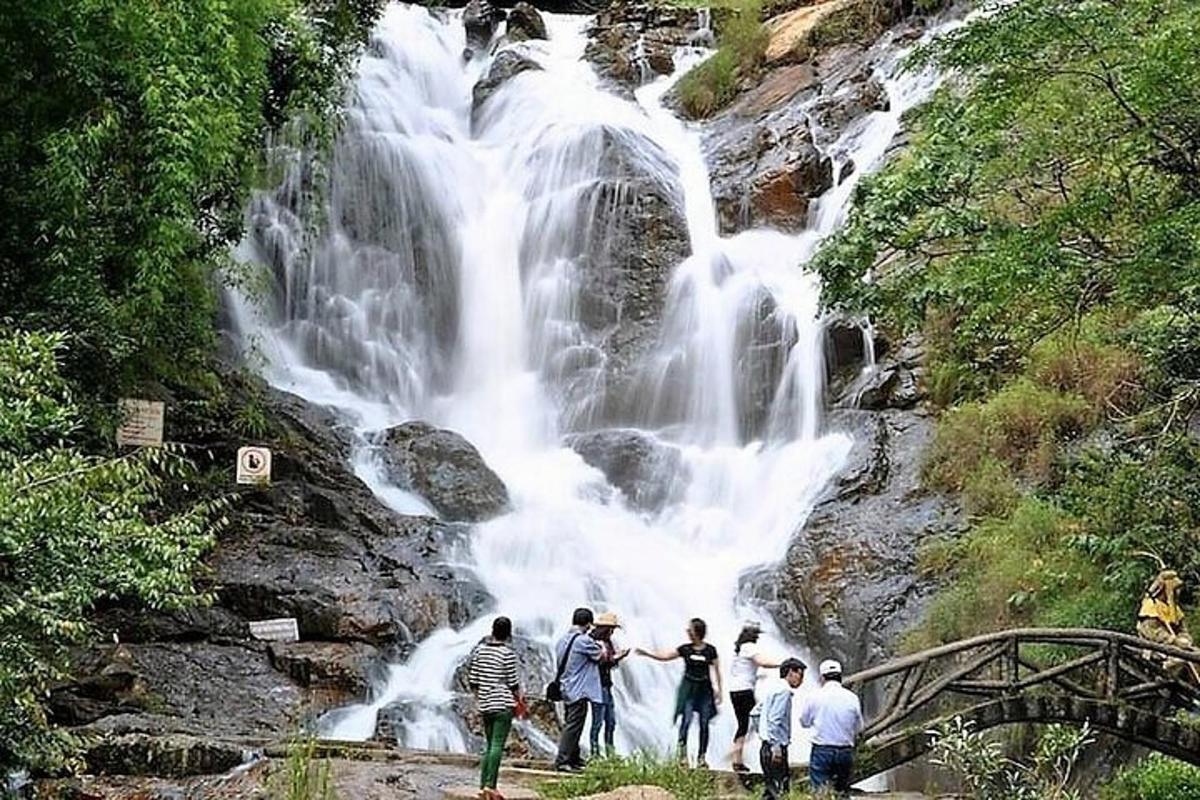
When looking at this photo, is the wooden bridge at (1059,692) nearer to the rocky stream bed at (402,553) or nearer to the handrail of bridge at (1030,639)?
the handrail of bridge at (1030,639)

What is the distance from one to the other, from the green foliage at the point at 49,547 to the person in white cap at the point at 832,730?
15.1ft

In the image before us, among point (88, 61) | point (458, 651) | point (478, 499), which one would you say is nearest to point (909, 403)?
point (478, 499)

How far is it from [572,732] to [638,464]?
33.2ft

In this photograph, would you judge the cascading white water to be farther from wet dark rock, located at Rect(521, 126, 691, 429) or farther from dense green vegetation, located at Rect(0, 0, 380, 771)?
dense green vegetation, located at Rect(0, 0, 380, 771)

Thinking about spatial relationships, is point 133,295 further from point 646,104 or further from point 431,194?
point 646,104

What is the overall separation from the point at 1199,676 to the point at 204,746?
8.49 metres

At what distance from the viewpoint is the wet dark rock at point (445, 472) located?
19094mm

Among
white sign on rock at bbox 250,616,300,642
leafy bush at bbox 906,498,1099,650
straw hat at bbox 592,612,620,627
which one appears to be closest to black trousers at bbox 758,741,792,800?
straw hat at bbox 592,612,620,627

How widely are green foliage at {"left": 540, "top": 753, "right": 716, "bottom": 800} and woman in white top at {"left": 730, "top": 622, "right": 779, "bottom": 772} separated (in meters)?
1.23

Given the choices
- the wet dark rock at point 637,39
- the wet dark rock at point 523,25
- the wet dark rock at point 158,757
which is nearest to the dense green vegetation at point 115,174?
the wet dark rock at point 158,757

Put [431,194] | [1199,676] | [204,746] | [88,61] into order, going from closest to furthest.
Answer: [204,746] < [1199,676] < [88,61] < [431,194]

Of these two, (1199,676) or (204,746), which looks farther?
(1199,676)

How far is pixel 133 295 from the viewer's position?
14.2 m

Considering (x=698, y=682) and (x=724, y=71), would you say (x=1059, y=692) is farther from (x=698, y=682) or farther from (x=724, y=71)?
(x=724, y=71)
